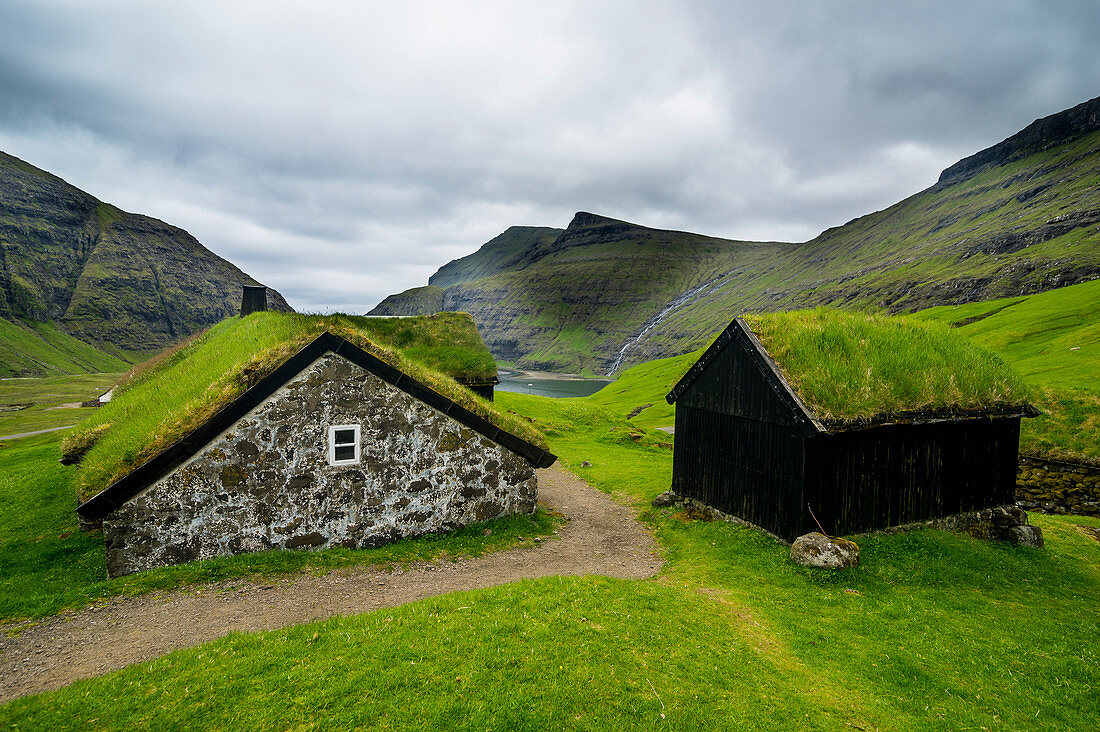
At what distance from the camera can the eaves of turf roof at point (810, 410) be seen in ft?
41.6

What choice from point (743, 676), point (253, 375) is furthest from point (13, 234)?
point (743, 676)

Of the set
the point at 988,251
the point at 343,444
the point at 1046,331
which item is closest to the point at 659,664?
the point at 343,444

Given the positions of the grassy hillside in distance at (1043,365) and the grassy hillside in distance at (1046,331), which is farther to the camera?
the grassy hillside in distance at (1046,331)

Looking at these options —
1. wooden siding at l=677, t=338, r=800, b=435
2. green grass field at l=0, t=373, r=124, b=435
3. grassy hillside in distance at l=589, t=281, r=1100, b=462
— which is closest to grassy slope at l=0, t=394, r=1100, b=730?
wooden siding at l=677, t=338, r=800, b=435

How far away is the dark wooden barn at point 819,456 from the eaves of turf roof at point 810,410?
0.03m

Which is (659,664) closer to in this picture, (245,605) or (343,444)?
(245,605)

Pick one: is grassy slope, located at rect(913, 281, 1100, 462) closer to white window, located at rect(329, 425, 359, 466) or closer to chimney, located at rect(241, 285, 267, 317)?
white window, located at rect(329, 425, 359, 466)

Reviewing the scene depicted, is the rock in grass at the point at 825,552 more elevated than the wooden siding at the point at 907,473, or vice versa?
the wooden siding at the point at 907,473

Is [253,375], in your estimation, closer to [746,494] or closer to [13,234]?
[746,494]

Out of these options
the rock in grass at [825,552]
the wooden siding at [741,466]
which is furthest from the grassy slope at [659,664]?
the wooden siding at [741,466]

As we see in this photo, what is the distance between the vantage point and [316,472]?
1226cm

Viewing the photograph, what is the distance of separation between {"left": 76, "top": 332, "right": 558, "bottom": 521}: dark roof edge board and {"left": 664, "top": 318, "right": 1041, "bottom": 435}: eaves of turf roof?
6.97 meters

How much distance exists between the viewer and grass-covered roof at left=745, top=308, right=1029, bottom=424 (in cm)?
1341

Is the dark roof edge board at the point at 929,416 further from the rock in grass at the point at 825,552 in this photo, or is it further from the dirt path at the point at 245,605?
the dirt path at the point at 245,605
